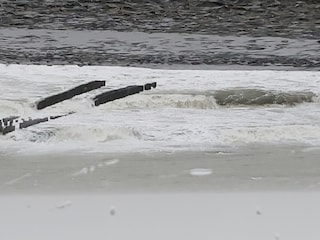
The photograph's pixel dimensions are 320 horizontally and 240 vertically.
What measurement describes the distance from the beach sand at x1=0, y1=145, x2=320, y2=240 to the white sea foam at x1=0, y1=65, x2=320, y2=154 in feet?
2.96

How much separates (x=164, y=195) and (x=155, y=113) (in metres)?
5.19

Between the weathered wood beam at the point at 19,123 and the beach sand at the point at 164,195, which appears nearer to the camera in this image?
the beach sand at the point at 164,195

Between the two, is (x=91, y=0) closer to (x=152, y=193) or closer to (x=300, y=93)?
(x=152, y=193)

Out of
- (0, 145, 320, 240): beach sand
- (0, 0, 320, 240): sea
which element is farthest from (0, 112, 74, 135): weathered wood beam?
(0, 145, 320, 240): beach sand

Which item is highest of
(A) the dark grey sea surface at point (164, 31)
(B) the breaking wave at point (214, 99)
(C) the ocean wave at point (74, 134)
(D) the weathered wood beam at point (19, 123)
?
(A) the dark grey sea surface at point (164, 31)

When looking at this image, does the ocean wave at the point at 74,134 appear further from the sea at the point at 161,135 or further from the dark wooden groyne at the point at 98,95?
the dark wooden groyne at the point at 98,95

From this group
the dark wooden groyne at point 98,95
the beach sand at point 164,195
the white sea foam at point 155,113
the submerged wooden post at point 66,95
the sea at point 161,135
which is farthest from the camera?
the dark wooden groyne at point 98,95

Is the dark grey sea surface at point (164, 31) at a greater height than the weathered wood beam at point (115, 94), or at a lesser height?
greater

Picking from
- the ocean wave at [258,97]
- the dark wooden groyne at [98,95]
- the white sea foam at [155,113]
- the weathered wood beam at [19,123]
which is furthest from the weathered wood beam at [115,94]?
the ocean wave at [258,97]

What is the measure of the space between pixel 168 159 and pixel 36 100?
13.7 ft

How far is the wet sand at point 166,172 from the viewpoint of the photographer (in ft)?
16.8

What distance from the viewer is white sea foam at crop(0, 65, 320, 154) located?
8078mm

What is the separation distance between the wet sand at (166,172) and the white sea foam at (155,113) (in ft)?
2.08

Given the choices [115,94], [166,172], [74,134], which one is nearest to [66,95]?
[115,94]
